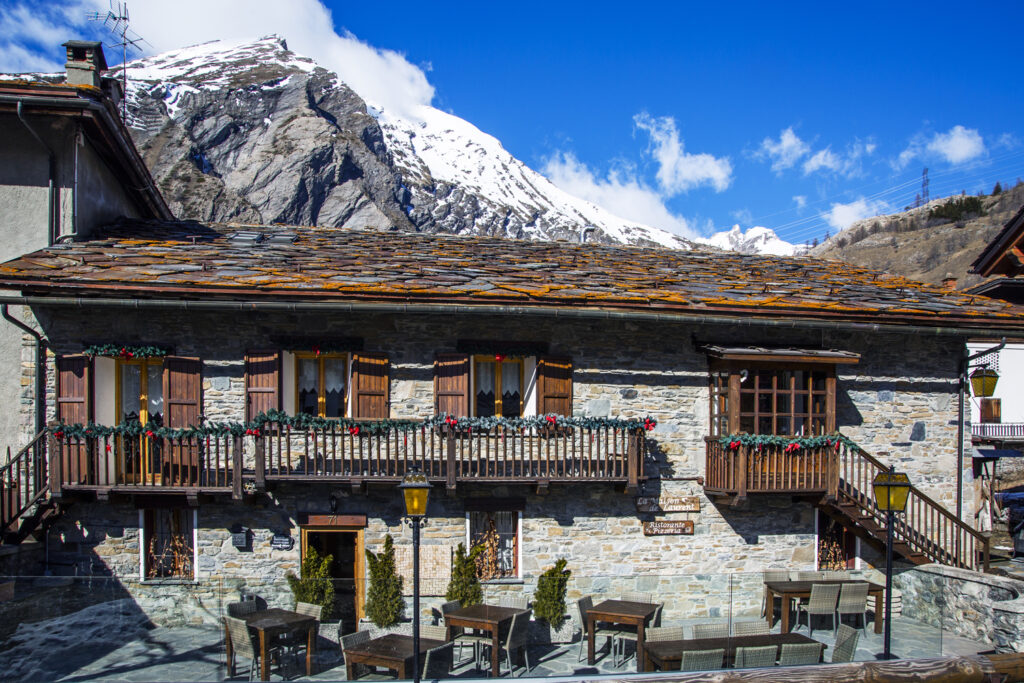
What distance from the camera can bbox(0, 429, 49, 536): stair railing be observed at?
11047mm

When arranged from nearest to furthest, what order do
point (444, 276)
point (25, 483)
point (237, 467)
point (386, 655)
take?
point (386, 655) < point (237, 467) < point (25, 483) < point (444, 276)

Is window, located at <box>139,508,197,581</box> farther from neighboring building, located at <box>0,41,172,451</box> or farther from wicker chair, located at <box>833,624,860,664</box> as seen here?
wicker chair, located at <box>833,624,860,664</box>

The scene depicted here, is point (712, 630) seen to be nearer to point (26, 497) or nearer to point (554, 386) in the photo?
point (554, 386)

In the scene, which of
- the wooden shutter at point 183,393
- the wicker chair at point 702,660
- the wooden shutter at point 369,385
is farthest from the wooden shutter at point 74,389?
the wicker chair at point 702,660

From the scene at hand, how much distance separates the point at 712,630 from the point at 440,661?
343 cm

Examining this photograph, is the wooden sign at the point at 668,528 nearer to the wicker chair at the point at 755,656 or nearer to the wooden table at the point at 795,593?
the wooden table at the point at 795,593

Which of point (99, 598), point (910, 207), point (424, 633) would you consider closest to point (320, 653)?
point (424, 633)

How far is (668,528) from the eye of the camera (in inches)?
496

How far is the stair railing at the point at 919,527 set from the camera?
12.2 m

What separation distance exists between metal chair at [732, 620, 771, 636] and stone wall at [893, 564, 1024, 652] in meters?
3.12

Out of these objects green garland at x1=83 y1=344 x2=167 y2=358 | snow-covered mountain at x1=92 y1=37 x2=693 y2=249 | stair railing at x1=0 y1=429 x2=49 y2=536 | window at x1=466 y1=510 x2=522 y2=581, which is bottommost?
window at x1=466 y1=510 x2=522 y2=581

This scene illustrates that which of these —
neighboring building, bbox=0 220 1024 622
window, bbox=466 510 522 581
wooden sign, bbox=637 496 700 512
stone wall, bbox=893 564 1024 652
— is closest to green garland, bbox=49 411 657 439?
neighboring building, bbox=0 220 1024 622

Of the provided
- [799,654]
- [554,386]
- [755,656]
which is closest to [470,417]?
[554,386]

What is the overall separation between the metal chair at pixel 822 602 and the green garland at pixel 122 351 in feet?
34.1
